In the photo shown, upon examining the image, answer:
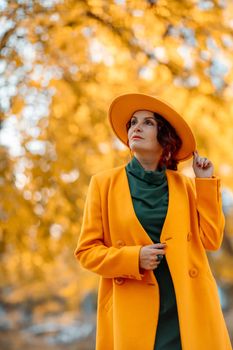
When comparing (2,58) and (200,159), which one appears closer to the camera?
(200,159)

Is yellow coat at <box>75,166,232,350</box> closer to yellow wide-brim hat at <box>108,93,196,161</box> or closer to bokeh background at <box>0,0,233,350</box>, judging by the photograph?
yellow wide-brim hat at <box>108,93,196,161</box>

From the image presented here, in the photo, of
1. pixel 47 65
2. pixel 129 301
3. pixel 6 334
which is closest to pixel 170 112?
pixel 129 301

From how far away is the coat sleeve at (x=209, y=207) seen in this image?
7.19ft

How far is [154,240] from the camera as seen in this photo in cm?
213

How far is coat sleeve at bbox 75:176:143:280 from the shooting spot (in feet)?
6.58

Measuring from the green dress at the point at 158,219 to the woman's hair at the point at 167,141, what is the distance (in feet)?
0.32

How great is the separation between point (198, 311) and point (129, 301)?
263mm

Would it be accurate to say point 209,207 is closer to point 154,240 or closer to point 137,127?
point 154,240

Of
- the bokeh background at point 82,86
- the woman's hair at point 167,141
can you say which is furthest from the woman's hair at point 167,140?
the bokeh background at point 82,86

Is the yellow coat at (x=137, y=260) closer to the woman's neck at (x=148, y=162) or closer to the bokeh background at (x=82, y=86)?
the woman's neck at (x=148, y=162)

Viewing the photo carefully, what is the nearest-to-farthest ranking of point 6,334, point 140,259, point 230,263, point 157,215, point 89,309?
1. point 140,259
2. point 157,215
3. point 230,263
4. point 6,334
5. point 89,309

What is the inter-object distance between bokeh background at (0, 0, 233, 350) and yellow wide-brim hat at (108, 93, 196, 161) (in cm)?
158

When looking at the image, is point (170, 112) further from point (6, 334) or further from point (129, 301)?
point (6, 334)

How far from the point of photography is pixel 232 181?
261 inches
